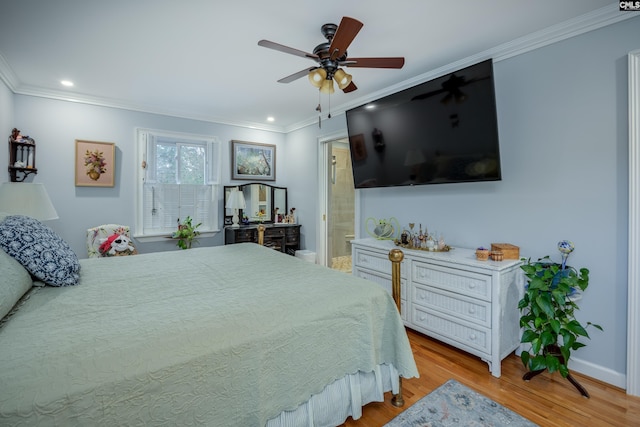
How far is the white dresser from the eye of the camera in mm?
2154

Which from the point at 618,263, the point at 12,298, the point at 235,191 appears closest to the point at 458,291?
the point at 618,263

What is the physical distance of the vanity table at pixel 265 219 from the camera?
4496mm

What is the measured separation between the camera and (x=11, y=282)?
129 cm

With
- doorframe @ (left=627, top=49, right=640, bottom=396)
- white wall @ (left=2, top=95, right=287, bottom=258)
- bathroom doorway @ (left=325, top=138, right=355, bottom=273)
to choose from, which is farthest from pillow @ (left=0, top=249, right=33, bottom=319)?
bathroom doorway @ (left=325, top=138, right=355, bottom=273)

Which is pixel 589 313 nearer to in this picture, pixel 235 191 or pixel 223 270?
pixel 223 270

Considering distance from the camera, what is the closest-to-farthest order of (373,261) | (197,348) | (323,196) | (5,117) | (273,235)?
(197,348), (5,117), (373,261), (323,196), (273,235)

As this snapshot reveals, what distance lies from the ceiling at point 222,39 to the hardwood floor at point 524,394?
2559mm

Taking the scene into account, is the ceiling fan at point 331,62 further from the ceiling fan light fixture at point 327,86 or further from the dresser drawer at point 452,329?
the dresser drawer at point 452,329

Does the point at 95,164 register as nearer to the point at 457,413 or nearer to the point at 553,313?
the point at 457,413

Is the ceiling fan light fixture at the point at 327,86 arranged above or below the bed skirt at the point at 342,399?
above

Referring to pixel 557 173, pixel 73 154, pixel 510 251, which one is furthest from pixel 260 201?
pixel 557 173

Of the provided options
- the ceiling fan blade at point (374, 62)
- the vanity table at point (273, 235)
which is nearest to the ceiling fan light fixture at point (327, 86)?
the ceiling fan blade at point (374, 62)

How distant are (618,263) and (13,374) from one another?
315 cm

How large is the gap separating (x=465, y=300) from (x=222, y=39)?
9.35ft
